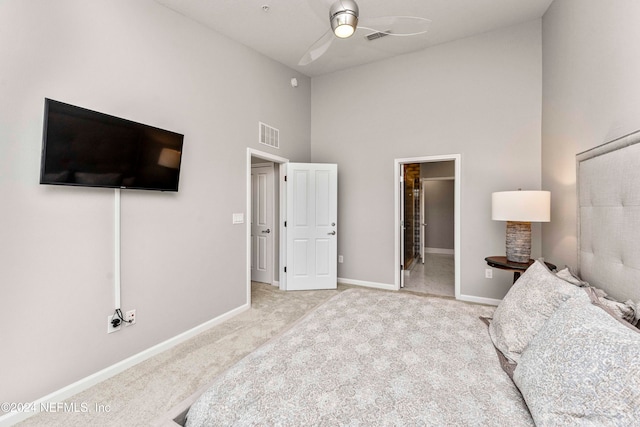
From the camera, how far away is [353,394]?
104 centimetres

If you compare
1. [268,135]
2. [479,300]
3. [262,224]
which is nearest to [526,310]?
[479,300]

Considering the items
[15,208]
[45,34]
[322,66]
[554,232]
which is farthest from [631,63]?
[15,208]

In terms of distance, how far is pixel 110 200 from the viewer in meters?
2.20

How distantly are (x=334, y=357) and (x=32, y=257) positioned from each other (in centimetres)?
207

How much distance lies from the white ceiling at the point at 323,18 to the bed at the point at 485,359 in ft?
7.09

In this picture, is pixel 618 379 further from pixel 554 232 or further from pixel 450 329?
pixel 554 232

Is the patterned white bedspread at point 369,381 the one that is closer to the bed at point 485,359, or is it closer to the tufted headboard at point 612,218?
the bed at point 485,359

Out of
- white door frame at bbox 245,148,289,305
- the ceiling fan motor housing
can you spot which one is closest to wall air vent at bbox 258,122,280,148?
white door frame at bbox 245,148,289,305

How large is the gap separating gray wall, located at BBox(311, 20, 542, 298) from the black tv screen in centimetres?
264

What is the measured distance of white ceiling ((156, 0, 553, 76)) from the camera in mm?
2764

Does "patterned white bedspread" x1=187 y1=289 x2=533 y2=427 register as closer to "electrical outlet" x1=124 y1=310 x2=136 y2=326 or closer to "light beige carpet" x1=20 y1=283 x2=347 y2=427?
"light beige carpet" x1=20 y1=283 x2=347 y2=427

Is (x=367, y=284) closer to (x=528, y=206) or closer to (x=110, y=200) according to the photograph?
(x=528, y=206)

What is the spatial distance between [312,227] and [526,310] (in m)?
3.08

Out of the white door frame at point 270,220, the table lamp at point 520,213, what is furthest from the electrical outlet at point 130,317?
the table lamp at point 520,213
